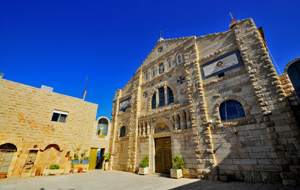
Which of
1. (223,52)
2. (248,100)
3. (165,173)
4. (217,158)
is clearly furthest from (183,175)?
(223,52)

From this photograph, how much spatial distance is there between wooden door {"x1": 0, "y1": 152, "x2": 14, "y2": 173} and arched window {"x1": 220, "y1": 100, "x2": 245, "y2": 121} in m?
17.5

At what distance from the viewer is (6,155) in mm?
11859

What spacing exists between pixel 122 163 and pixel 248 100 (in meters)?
12.3

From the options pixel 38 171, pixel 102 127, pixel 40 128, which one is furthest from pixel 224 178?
pixel 40 128

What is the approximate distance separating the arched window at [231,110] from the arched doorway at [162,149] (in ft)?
14.5

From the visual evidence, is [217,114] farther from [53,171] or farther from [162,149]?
[53,171]

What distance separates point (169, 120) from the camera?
437 inches

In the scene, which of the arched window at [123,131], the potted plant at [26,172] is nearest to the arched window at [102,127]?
the arched window at [123,131]

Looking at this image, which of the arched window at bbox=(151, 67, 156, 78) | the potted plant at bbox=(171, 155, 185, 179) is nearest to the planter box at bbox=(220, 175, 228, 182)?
the potted plant at bbox=(171, 155, 185, 179)

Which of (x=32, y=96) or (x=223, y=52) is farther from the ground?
(x=223, y=52)

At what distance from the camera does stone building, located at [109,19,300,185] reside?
6.44m

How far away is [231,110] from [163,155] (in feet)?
20.1

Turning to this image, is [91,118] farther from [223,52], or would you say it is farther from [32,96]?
[223,52]

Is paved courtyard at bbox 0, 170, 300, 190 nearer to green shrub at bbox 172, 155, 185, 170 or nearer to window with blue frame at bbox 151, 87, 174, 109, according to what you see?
green shrub at bbox 172, 155, 185, 170
